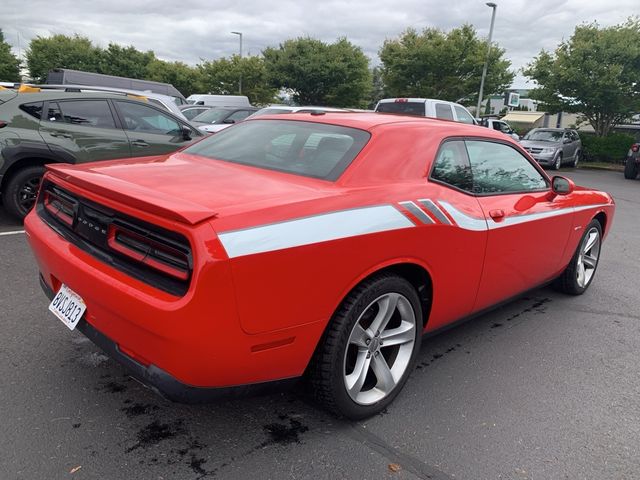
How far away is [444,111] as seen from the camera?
1289 cm

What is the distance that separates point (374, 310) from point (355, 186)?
65 cm

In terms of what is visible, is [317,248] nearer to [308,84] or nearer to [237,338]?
[237,338]

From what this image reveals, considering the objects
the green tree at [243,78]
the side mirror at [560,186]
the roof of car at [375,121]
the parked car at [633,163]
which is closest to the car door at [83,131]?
the roof of car at [375,121]

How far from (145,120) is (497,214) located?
537cm

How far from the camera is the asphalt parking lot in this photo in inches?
88.5

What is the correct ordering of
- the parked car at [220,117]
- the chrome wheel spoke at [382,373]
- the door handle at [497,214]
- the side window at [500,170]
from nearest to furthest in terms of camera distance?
1. the chrome wheel spoke at [382,373]
2. the door handle at [497,214]
3. the side window at [500,170]
4. the parked car at [220,117]

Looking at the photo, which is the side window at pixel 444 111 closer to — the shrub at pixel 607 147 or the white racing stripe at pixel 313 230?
the white racing stripe at pixel 313 230

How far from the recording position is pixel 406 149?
2.88m

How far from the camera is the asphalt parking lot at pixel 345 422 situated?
7.38 ft

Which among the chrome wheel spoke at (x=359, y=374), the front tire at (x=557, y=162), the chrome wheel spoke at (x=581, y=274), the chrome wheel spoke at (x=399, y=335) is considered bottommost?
the front tire at (x=557, y=162)

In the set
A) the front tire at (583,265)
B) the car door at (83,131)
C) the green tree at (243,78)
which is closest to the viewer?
the front tire at (583,265)

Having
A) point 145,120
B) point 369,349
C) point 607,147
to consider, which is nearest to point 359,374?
point 369,349

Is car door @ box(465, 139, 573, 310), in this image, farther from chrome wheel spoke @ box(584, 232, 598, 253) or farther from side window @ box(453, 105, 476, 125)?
side window @ box(453, 105, 476, 125)

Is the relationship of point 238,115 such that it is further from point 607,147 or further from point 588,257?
point 607,147
